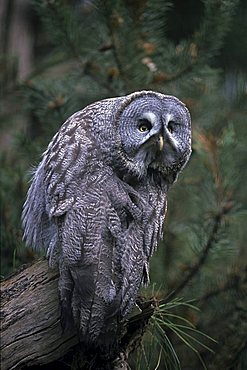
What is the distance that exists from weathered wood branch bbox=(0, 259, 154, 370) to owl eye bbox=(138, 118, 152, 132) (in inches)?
17.4

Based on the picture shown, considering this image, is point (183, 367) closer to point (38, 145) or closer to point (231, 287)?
point (231, 287)

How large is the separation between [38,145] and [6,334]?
3.87ft

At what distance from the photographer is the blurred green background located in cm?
300

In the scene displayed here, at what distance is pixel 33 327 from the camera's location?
2264mm

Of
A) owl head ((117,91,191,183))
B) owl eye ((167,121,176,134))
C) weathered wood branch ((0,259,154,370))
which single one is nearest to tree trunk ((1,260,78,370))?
weathered wood branch ((0,259,154,370))

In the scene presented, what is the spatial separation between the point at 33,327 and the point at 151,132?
591mm

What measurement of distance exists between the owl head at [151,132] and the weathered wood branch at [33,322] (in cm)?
38

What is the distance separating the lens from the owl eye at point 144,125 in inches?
90.8

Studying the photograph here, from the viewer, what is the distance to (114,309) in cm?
222

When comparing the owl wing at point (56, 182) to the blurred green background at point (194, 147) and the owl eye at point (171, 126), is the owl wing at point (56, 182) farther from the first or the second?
the blurred green background at point (194, 147)

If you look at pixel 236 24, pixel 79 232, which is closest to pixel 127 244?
pixel 79 232

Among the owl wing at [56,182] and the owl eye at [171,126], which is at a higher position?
the owl eye at [171,126]

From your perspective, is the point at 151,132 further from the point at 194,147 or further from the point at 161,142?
the point at 194,147

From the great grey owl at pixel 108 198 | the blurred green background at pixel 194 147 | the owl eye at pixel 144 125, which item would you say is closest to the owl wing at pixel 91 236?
the great grey owl at pixel 108 198
